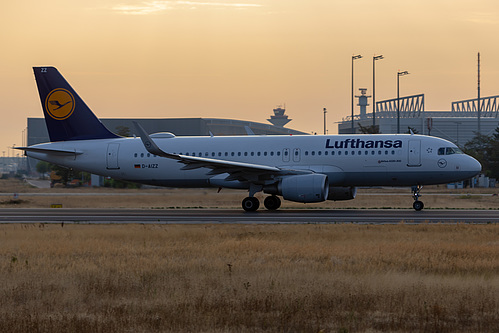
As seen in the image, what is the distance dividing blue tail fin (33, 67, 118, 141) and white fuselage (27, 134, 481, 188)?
0.61 metres

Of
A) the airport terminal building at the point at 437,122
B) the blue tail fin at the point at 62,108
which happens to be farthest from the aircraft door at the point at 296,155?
the airport terminal building at the point at 437,122

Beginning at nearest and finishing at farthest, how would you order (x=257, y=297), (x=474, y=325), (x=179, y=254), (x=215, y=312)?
(x=474, y=325) → (x=215, y=312) → (x=257, y=297) → (x=179, y=254)

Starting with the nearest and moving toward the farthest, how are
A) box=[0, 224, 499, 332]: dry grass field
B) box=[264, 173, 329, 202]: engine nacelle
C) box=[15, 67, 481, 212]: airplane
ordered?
1. box=[0, 224, 499, 332]: dry grass field
2. box=[264, 173, 329, 202]: engine nacelle
3. box=[15, 67, 481, 212]: airplane

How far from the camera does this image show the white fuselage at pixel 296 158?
34250 mm

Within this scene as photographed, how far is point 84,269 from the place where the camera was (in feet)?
49.5

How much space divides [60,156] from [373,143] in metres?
17.3

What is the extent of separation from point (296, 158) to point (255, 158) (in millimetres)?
2248

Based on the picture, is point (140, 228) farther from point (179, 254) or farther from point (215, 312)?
point (215, 312)

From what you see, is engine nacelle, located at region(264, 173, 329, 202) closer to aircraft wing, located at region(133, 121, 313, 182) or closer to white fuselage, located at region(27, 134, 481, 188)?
aircraft wing, located at region(133, 121, 313, 182)

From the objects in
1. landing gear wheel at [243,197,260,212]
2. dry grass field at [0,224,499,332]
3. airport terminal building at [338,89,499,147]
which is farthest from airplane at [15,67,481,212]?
airport terminal building at [338,89,499,147]

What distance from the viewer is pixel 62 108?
39.2 metres

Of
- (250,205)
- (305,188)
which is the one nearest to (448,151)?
(305,188)

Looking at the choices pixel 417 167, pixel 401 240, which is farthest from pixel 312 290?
pixel 417 167

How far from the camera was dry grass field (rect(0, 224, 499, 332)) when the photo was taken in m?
10.3
